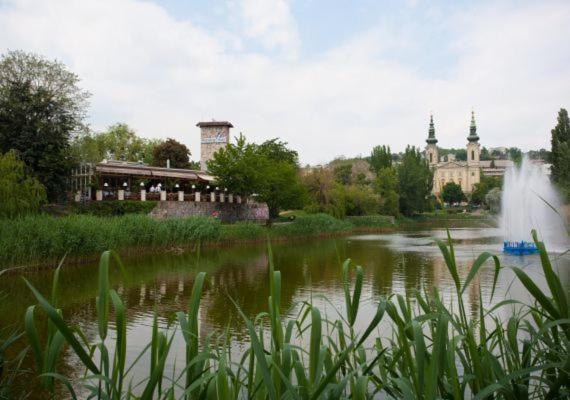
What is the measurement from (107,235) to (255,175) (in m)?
13.7

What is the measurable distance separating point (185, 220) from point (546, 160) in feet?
106

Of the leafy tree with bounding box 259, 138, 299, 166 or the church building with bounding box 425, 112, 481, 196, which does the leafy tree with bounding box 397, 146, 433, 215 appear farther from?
the church building with bounding box 425, 112, 481, 196

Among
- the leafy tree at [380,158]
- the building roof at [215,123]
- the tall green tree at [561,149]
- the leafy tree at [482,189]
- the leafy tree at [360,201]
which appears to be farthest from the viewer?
the leafy tree at [482,189]

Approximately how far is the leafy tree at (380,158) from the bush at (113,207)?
32.8 meters

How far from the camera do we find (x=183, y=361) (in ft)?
18.8

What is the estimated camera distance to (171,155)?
4462 centimetres

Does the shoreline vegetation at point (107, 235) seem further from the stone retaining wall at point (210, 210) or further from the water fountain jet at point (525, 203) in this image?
the water fountain jet at point (525, 203)

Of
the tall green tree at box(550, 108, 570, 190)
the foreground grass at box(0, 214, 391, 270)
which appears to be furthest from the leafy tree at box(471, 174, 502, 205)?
the foreground grass at box(0, 214, 391, 270)

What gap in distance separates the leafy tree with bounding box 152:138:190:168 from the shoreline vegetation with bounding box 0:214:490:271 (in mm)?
18526

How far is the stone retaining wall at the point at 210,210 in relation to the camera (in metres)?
27.5

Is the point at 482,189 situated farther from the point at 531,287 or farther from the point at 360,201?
the point at 531,287

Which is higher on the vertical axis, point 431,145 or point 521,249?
point 431,145

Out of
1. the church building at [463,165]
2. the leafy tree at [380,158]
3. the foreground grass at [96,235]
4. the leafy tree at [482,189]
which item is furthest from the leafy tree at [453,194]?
the foreground grass at [96,235]

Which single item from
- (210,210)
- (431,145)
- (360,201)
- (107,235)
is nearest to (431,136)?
(431,145)
